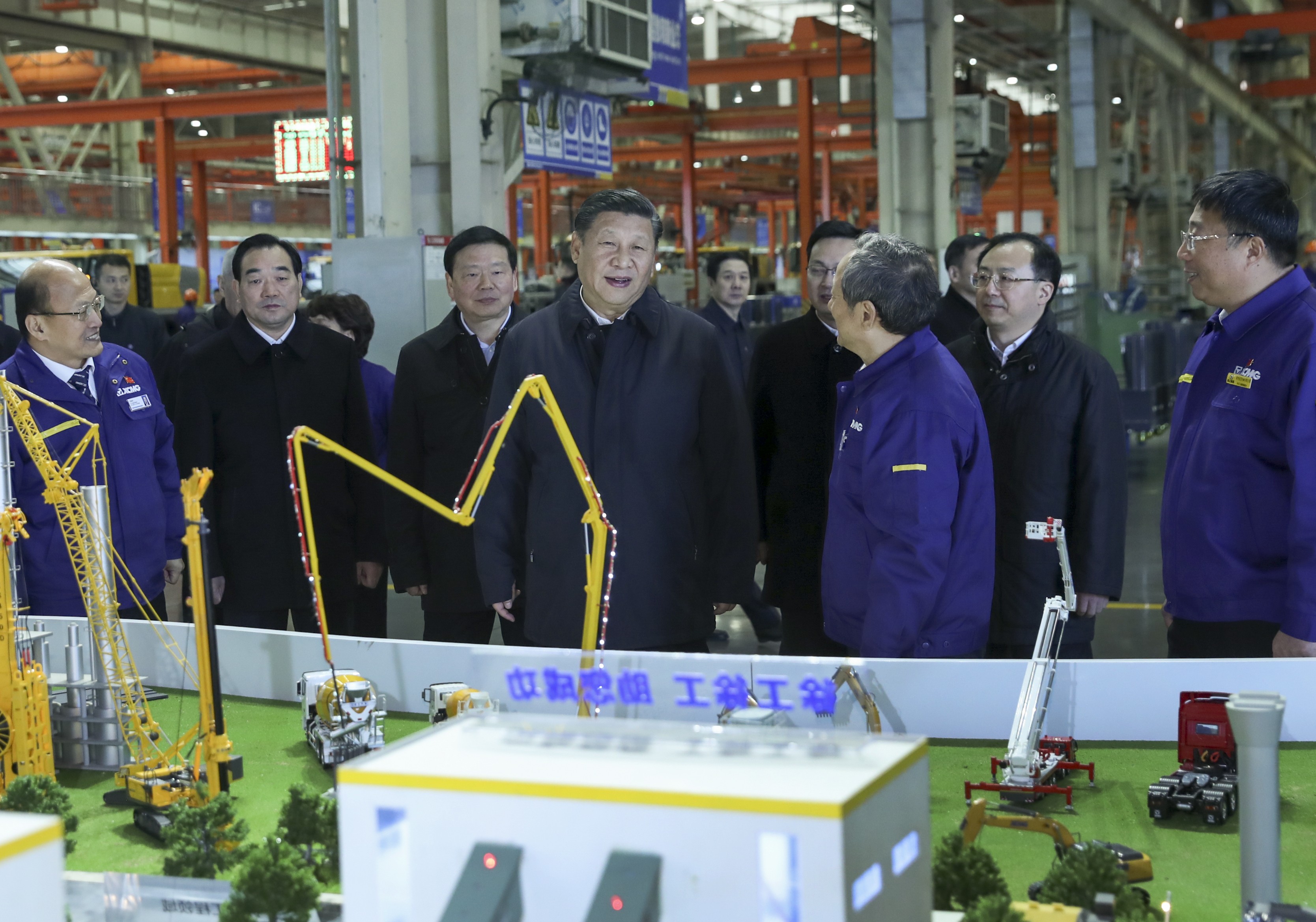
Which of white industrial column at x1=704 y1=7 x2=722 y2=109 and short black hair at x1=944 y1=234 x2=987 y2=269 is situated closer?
short black hair at x1=944 y1=234 x2=987 y2=269

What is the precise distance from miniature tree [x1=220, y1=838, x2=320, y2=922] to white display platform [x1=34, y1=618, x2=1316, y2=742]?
0.29m

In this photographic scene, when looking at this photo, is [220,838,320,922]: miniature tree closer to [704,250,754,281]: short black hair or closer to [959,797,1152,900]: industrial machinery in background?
[959,797,1152,900]: industrial machinery in background

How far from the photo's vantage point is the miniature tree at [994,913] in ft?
4.03

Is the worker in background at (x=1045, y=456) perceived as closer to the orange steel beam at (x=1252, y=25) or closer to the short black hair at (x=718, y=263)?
the short black hair at (x=718, y=263)

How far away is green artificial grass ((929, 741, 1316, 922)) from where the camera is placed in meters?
1.50

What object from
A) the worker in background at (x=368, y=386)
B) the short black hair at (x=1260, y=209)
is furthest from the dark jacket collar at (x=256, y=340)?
the short black hair at (x=1260, y=209)

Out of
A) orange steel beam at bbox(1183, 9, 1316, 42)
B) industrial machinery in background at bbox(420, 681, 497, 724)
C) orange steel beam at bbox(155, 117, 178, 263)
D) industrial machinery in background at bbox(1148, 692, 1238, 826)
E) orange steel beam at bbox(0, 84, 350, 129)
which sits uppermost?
orange steel beam at bbox(1183, 9, 1316, 42)

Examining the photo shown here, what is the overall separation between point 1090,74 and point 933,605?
44.7 ft

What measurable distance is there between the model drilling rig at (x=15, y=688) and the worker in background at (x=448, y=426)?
4.47 feet

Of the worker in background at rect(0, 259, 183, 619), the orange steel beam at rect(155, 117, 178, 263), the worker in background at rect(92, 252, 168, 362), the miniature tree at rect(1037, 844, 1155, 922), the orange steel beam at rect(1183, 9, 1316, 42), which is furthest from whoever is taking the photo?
the orange steel beam at rect(155, 117, 178, 263)

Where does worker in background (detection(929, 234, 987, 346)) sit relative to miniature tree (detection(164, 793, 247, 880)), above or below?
above

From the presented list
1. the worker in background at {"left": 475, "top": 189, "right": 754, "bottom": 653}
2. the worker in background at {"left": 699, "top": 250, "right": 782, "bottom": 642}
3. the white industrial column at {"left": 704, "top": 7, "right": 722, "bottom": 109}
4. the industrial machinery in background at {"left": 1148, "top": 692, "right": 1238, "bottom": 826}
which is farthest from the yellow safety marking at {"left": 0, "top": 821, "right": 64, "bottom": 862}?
the white industrial column at {"left": 704, "top": 7, "right": 722, "bottom": 109}

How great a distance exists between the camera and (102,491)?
1.99 m

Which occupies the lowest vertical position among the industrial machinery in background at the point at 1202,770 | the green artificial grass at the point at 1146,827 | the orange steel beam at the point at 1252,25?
the green artificial grass at the point at 1146,827
